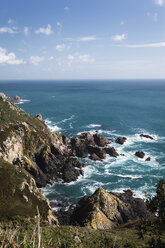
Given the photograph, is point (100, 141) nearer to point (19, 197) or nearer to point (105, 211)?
point (105, 211)

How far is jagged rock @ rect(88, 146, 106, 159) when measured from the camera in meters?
71.4

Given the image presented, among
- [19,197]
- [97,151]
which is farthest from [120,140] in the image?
[19,197]

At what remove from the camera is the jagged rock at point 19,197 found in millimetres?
34000

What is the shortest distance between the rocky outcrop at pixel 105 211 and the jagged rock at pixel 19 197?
673 centimetres

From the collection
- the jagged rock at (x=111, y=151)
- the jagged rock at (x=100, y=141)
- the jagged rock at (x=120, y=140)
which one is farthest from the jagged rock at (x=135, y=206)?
the jagged rock at (x=120, y=140)

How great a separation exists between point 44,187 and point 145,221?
138ft

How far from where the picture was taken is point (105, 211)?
129 feet

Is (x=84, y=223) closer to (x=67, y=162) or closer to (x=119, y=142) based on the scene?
(x=67, y=162)

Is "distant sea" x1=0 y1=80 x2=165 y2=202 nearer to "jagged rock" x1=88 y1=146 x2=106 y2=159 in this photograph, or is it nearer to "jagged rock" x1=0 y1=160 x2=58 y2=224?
"jagged rock" x1=88 y1=146 x2=106 y2=159

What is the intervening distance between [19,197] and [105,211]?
65.4 feet

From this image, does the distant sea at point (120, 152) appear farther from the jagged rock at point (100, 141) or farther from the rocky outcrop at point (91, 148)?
the jagged rock at point (100, 141)

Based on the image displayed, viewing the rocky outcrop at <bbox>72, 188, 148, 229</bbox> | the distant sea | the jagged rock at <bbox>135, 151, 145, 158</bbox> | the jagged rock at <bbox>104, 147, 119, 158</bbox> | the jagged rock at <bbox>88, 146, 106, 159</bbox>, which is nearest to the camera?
the rocky outcrop at <bbox>72, 188, 148, 229</bbox>

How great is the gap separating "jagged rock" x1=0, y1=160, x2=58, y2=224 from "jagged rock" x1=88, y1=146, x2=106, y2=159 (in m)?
35.1

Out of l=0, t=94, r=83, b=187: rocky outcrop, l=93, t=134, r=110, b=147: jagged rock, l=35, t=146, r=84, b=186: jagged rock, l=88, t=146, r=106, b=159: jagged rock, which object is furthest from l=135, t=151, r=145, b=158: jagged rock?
l=0, t=94, r=83, b=187: rocky outcrop
